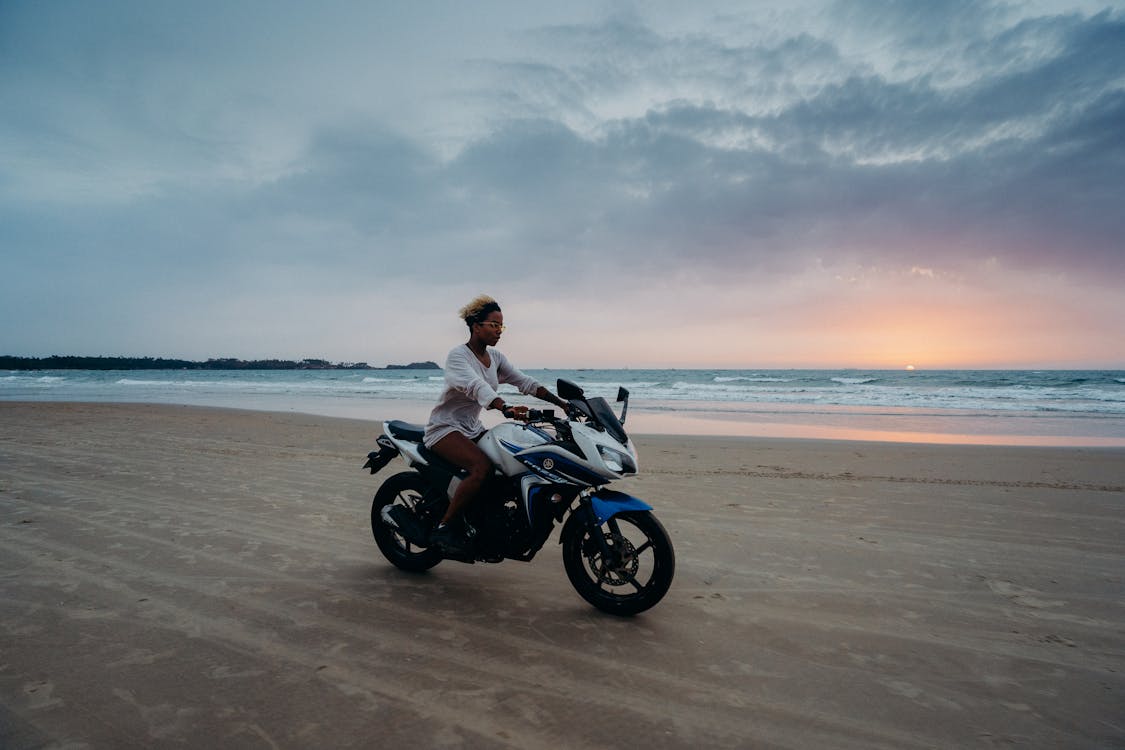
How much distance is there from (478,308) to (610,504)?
5.23ft

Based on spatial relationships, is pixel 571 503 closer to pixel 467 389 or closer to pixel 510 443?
pixel 510 443

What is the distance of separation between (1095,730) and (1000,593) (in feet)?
5.42

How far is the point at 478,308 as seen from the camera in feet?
13.2

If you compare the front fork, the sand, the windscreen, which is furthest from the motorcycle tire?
the windscreen

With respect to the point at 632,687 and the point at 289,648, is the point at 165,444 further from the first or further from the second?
the point at 632,687

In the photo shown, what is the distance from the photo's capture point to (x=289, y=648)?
10.0ft

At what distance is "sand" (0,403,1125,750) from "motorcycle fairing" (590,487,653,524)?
651 millimetres

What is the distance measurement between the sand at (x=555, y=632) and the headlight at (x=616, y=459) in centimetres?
92

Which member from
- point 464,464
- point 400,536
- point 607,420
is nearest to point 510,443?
point 464,464

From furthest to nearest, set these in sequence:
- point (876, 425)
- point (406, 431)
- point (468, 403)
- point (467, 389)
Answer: point (876, 425)
point (406, 431)
point (468, 403)
point (467, 389)

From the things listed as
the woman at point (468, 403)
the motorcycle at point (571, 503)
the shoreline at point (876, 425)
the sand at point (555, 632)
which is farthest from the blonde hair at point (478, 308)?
the shoreline at point (876, 425)

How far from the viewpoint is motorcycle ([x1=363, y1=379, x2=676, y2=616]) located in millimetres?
3471

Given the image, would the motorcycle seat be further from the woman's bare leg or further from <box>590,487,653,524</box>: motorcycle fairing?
<box>590,487,653,524</box>: motorcycle fairing

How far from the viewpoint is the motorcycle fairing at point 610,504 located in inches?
135
